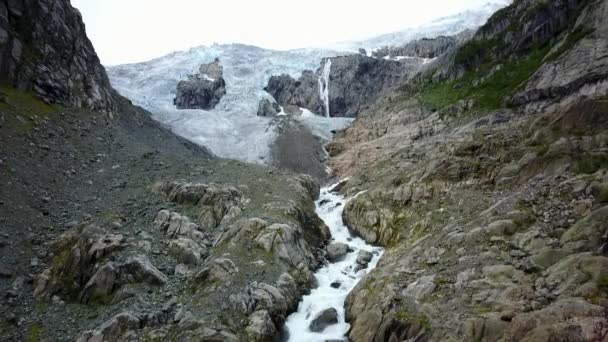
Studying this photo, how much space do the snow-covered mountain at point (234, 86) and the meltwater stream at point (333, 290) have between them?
2789 centimetres

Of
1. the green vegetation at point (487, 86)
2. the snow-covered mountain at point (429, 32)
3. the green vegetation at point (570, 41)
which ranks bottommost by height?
the green vegetation at point (487, 86)

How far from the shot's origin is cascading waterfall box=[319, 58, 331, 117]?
87.8 metres

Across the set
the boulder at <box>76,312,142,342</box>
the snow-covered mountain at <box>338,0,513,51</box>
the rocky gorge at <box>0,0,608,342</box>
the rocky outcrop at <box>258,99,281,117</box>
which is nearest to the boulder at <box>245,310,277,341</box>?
the rocky gorge at <box>0,0,608,342</box>

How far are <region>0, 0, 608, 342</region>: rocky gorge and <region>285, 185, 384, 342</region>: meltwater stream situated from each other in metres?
0.11

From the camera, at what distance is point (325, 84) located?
8969cm

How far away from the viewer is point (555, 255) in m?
15.0

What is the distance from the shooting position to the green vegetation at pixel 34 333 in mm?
16906

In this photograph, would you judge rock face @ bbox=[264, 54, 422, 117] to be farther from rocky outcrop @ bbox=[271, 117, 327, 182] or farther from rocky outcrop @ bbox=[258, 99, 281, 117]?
rocky outcrop @ bbox=[271, 117, 327, 182]

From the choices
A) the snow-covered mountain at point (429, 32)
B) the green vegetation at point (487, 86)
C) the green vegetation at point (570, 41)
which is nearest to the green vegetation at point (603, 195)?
the green vegetation at point (570, 41)

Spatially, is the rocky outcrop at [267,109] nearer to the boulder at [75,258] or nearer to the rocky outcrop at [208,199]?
the rocky outcrop at [208,199]

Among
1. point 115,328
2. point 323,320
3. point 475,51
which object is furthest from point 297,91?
point 115,328

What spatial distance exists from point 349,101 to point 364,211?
195 ft

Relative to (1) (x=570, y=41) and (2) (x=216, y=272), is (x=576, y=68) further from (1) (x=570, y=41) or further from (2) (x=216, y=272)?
(2) (x=216, y=272)

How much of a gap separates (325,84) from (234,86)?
18690mm
